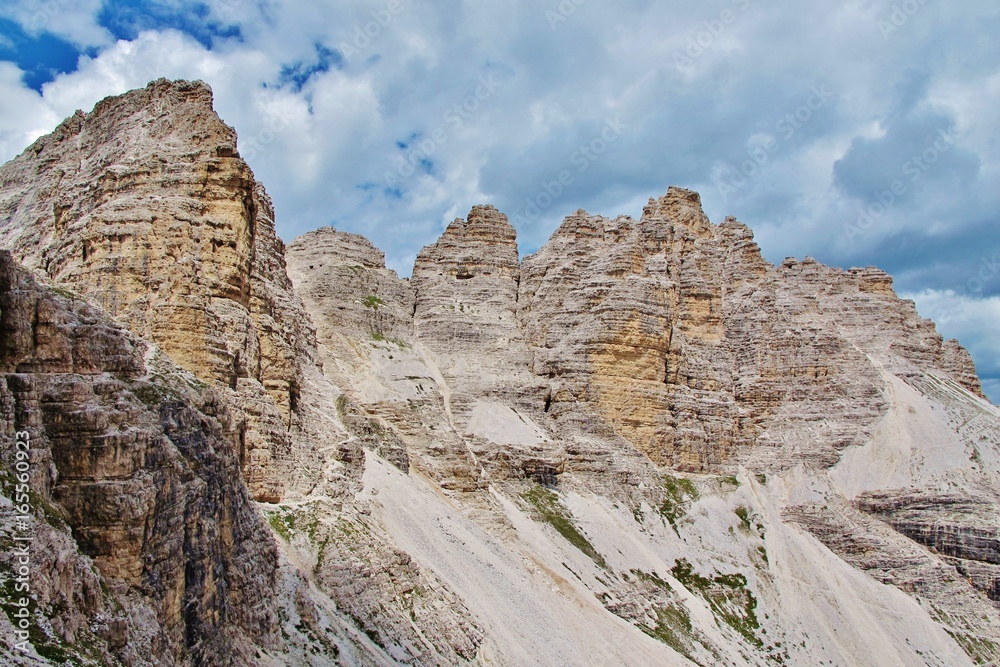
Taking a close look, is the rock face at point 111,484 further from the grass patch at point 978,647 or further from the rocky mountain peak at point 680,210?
the rocky mountain peak at point 680,210

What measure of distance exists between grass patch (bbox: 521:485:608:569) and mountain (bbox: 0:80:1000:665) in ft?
1.02

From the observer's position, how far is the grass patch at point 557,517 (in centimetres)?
5759

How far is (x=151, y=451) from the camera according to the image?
1861 centimetres

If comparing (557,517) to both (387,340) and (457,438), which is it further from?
(387,340)

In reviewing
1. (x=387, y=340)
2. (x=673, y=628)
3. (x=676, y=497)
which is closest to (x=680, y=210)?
(x=676, y=497)

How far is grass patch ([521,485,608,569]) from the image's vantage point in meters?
57.6

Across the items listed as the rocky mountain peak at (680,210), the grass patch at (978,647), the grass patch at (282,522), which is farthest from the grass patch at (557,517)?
the rocky mountain peak at (680,210)

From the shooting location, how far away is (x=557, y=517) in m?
60.1

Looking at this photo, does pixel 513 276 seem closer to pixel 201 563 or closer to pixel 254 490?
pixel 254 490

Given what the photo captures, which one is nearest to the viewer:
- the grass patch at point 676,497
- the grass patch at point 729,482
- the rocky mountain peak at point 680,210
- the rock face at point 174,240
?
the rock face at point 174,240

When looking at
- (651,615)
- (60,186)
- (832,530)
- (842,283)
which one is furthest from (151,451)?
(842,283)

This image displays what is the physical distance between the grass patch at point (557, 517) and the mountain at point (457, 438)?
1.02ft

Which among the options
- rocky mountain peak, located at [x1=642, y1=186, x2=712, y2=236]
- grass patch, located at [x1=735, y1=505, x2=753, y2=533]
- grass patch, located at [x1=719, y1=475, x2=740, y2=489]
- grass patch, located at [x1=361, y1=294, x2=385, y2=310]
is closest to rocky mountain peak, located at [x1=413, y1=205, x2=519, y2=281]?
grass patch, located at [x1=361, y1=294, x2=385, y2=310]

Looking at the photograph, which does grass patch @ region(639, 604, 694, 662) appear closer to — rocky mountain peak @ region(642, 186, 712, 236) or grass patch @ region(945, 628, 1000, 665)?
grass patch @ region(945, 628, 1000, 665)
